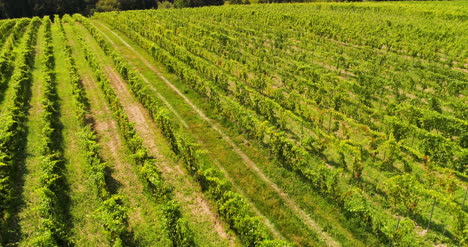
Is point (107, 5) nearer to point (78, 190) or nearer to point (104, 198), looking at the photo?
point (78, 190)

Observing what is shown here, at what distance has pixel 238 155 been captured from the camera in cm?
1845

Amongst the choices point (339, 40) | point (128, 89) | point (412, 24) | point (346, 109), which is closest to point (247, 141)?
point (346, 109)

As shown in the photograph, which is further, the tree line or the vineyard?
the tree line

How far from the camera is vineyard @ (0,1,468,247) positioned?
42.0ft

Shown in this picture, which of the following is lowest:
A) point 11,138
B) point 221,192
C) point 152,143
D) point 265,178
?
point 265,178

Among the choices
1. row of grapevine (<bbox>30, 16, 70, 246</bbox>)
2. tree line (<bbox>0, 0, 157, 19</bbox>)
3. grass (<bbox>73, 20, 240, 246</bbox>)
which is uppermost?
tree line (<bbox>0, 0, 157, 19</bbox>)

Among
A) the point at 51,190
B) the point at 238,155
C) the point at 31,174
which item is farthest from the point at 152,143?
the point at 51,190

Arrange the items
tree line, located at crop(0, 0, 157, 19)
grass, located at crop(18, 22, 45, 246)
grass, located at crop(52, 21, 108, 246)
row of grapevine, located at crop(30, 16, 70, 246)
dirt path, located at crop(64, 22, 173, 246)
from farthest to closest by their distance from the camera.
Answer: tree line, located at crop(0, 0, 157, 19)
grass, located at crop(18, 22, 45, 246)
dirt path, located at crop(64, 22, 173, 246)
grass, located at crop(52, 21, 108, 246)
row of grapevine, located at crop(30, 16, 70, 246)

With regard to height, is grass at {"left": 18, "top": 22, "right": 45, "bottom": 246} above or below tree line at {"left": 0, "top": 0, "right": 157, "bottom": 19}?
below

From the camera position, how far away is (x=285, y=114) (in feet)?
67.1

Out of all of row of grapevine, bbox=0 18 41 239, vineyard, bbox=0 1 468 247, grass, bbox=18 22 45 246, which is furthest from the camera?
row of grapevine, bbox=0 18 41 239

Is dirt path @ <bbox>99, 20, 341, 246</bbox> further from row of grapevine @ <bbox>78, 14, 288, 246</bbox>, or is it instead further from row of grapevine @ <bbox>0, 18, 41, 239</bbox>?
row of grapevine @ <bbox>0, 18, 41, 239</bbox>

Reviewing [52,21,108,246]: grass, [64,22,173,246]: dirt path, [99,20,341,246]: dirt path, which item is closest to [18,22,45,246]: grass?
[52,21,108,246]: grass

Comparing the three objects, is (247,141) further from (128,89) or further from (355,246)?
(128,89)
